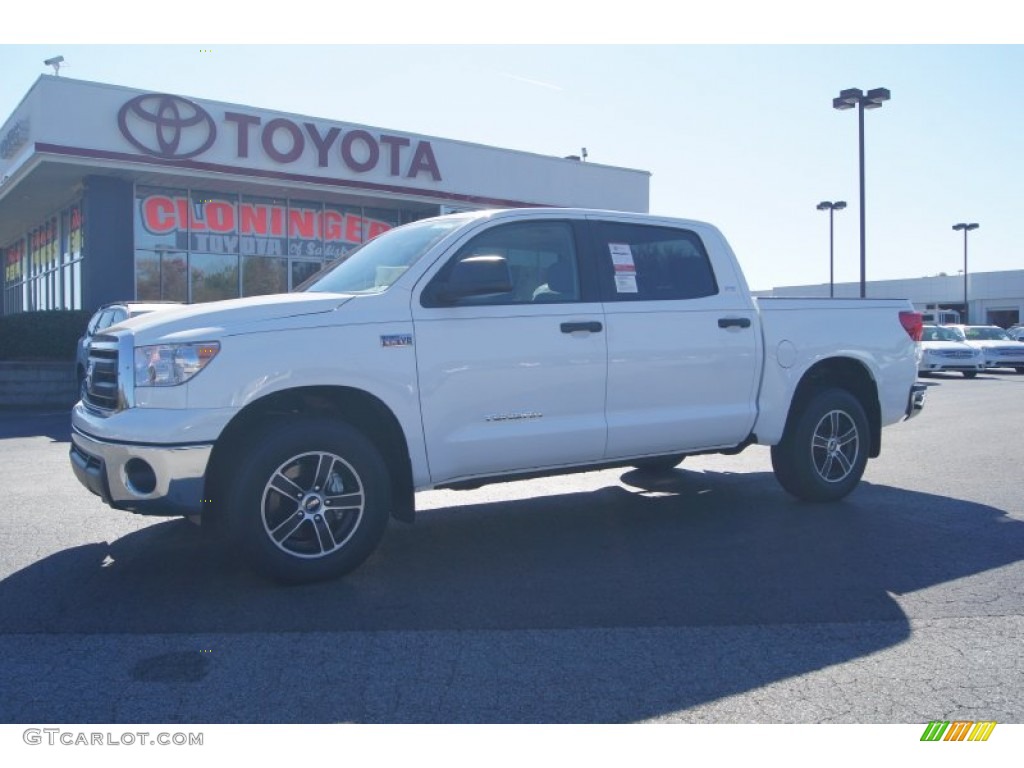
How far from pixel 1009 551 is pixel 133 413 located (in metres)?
5.18

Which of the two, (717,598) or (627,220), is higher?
(627,220)

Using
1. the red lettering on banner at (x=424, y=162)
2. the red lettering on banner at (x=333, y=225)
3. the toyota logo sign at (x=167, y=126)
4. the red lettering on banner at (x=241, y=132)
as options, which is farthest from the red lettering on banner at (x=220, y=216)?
the red lettering on banner at (x=424, y=162)

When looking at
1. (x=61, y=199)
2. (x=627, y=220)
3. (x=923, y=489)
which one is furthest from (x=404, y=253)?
(x=61, y=199)

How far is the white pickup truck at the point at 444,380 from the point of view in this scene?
495 cm

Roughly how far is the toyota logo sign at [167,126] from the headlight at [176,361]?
657 inches

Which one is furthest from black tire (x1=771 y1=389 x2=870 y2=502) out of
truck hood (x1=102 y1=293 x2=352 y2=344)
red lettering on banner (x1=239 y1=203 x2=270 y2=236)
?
red lettering on banner (x1=239 y1=203 x2=270 y2=236)

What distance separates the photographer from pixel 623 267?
21.0 ft

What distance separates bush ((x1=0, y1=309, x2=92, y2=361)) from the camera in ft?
60.8

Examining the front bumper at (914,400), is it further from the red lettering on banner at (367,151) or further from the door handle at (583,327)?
the red lettering on banner at (367,151)

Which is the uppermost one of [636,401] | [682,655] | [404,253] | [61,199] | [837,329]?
[61,199]

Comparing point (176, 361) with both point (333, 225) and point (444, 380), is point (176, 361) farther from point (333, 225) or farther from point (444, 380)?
point (333, 225)

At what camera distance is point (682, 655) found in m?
4.18

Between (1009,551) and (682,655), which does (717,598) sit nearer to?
(682,655)

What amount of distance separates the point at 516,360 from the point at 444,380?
480 millimetres
